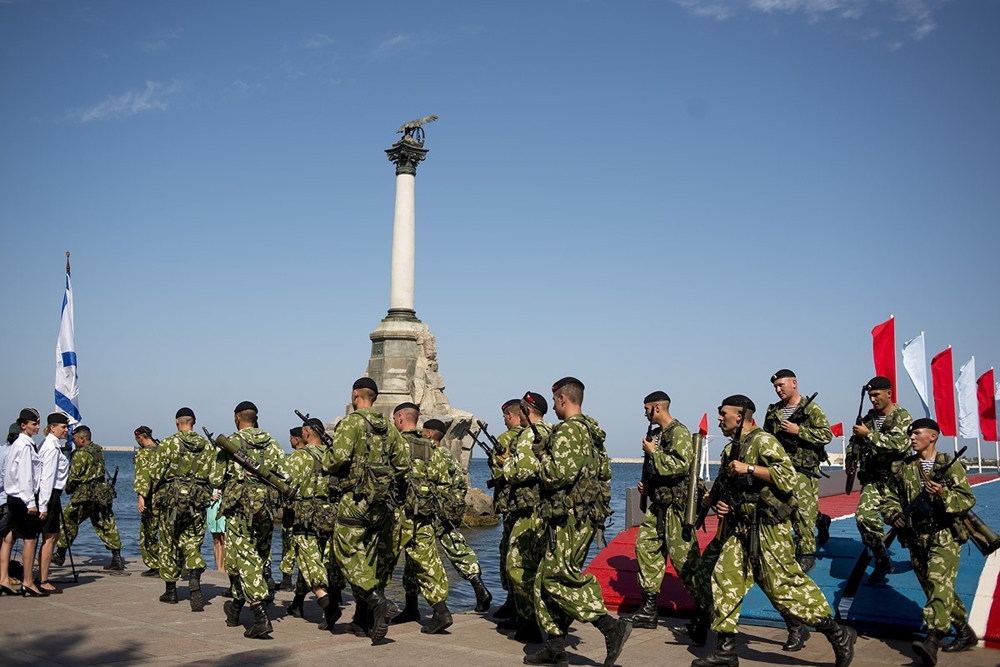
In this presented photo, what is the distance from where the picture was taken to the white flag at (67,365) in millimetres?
14820

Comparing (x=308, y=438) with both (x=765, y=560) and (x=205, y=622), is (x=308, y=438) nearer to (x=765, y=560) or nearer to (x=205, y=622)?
(x=205, y=622)

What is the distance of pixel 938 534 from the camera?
714cm

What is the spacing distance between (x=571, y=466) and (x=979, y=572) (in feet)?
13.0

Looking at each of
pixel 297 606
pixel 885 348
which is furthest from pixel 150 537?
pixel 885 348

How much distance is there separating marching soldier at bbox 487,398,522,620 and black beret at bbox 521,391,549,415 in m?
0.55

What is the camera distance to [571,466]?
6.96 m

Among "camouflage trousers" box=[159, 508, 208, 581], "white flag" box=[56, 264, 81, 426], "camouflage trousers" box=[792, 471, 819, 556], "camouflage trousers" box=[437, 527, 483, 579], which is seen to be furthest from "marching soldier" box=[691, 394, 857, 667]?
"white flag" box=[56, 264, 81, 426]

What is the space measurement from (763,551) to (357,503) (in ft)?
10.7

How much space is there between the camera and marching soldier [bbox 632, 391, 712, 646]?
27.0ft

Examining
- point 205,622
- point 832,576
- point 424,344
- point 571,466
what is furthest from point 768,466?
point 424,344

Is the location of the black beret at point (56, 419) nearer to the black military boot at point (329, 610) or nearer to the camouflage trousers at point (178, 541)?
the camouflage trousers at point (178, 541)

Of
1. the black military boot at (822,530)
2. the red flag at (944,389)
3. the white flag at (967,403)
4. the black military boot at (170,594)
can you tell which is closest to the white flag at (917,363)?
the red flag at (944,389)

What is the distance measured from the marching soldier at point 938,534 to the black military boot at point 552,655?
251cm

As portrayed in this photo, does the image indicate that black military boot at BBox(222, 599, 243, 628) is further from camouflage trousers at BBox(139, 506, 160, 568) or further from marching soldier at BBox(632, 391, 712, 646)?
marching soldier at BBox(632, 391, 712, 646)
